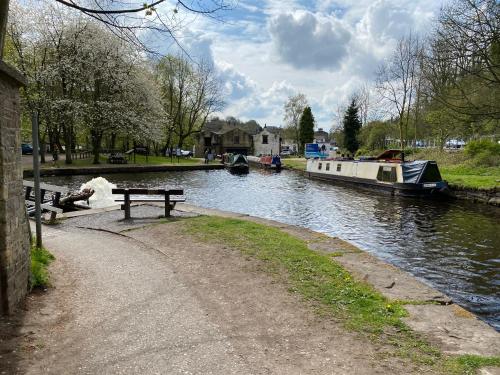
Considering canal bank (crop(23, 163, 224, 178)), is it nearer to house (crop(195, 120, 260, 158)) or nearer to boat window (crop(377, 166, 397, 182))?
boat window (crop(377, 166, 397, 182))

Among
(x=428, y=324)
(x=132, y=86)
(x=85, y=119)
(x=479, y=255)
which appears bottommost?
(x=479, y=255)

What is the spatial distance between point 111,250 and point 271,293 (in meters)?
3.48

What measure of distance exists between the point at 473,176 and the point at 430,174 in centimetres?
352

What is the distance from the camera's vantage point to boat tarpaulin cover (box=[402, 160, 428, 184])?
22.5 meters

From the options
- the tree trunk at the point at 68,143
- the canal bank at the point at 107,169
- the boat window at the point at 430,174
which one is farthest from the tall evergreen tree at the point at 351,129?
the tree trunk at the point at 68,143

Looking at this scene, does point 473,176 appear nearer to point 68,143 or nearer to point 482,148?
point 482,148

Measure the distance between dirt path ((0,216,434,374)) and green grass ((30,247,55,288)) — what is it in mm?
154

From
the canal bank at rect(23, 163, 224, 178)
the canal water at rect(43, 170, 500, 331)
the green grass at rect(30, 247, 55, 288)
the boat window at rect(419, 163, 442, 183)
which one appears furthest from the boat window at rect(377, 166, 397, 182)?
the green grass at rect(30, 247, 55, 288)

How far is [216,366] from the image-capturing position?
375cm

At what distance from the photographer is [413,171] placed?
23250 millimetres

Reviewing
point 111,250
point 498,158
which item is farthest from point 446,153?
point 111,250

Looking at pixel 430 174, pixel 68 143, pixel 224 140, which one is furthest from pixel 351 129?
pixel 68 143

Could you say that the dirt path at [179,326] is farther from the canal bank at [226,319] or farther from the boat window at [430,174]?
the boat window at [430,174]

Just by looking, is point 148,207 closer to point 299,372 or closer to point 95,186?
point 95,186
